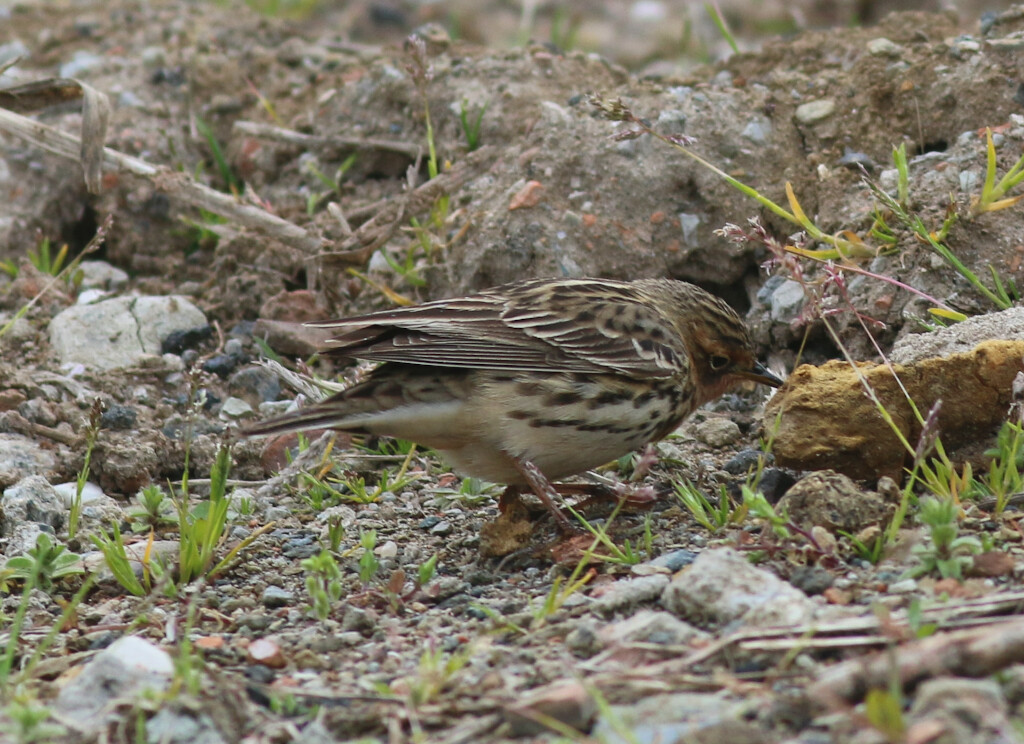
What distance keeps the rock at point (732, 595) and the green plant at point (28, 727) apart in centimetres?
176

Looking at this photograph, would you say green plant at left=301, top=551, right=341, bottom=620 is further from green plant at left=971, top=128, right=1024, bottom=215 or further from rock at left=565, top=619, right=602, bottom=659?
green plant at left=971, top=128, right=1024, bottom=215

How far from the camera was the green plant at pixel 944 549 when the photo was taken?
385 cm

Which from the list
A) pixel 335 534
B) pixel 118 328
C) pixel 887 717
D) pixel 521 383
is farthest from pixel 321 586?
pixel 118 328

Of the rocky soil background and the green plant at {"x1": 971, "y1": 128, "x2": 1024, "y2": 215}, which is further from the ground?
the green plant at {"x1": 971, "y1": 128, "x2": 1024, "y2": 215}

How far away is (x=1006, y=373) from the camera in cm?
488

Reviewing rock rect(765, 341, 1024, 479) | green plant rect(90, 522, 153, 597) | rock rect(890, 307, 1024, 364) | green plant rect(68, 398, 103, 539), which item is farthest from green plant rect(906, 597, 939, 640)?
green plant rect(68, 398, 103, 539)

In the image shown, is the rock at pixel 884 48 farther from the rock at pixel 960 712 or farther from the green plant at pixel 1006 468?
the rock at pixel 960 712

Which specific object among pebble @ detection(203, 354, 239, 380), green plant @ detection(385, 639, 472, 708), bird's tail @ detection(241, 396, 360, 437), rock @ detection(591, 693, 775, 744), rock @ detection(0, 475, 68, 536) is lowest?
pebble @ detection(203, 354, 239, 380)

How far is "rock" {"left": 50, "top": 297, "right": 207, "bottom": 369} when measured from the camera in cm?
698

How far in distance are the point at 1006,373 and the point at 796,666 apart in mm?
1932

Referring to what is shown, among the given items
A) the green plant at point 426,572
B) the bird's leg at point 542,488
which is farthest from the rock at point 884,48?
the green plant at point 426,572

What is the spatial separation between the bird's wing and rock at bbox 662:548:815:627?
1.46 metres

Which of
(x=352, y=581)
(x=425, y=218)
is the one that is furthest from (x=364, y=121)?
(x=352, y=581)

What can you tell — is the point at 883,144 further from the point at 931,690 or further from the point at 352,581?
the point at 931,690
